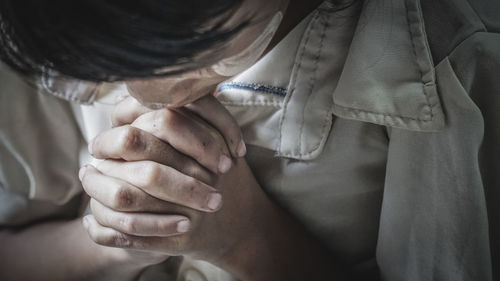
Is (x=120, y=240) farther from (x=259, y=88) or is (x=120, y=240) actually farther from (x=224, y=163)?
(x=259, y=88)

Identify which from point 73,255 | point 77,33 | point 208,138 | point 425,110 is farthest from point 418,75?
point 73,255

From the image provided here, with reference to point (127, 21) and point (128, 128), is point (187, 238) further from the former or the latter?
point (127, 21)

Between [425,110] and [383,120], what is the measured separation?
47mm

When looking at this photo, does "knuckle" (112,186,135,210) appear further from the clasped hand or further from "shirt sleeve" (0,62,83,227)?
"shirt sleeve" (0,62,83,227)

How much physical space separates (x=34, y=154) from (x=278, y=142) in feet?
1.30

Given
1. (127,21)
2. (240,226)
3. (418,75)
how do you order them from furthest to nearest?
(240,226) < (418,75) < (127,21)

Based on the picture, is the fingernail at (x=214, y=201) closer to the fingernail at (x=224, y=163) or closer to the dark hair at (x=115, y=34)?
the fingernail at (x=224, y=163)

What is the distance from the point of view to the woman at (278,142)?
43cm

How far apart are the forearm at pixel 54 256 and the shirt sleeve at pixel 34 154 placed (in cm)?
4

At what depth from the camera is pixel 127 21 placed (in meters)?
0.31

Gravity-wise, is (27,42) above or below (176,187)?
above

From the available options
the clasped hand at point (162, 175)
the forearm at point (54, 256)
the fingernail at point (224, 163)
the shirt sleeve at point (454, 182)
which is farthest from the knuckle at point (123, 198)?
the shirt sleeve at point (454, 182)

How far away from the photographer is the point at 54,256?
0.69 m

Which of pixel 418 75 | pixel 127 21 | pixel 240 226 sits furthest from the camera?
pixel 240 226
